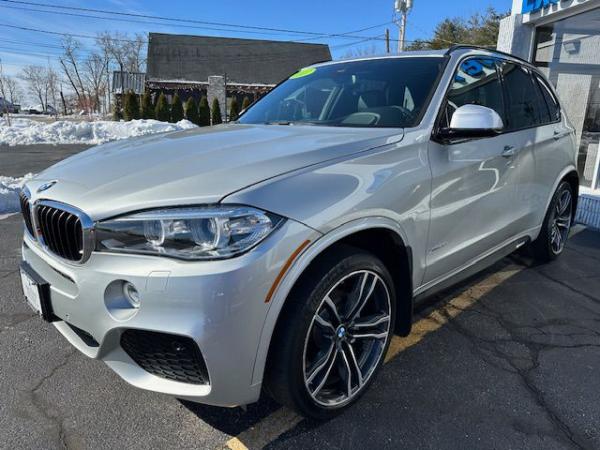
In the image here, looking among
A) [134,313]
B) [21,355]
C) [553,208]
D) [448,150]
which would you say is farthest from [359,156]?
[553,208]

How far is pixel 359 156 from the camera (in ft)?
7.09

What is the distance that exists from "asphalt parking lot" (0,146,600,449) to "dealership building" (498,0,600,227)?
17.3 feet

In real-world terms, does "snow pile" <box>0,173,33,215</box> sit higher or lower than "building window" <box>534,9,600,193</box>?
lower

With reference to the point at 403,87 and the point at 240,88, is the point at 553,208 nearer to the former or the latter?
the point at 403,87

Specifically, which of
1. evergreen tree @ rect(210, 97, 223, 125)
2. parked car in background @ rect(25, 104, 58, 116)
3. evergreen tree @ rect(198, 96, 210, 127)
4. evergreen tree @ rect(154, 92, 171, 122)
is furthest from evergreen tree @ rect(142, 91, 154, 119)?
parked car in background @ rect(25, 104, 58, 116)

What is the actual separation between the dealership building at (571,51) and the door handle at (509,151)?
488 cm

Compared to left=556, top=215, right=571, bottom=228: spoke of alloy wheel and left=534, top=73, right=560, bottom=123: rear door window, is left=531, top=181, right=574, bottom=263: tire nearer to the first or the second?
left=556, top=215, right=571, bottom=228: spoke of alloy wheel

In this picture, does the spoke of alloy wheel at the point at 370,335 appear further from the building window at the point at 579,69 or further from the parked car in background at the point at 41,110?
the parked car in background at the point at 41,110

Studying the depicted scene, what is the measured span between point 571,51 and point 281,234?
363 inches

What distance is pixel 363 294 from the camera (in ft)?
7.38

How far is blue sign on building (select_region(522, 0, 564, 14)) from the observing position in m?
8.00

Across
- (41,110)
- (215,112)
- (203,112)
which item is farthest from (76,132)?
(41,110)

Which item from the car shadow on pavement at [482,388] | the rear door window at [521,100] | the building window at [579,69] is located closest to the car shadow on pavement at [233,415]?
the car shadow on pavement at [482,388]

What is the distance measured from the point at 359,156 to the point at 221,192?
2.46 ft
